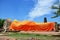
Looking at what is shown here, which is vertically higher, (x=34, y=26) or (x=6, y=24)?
(x=6, y=24)

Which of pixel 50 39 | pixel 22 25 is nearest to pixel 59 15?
pixel 50 39

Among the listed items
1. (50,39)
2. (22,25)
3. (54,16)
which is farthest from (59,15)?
(22,25)

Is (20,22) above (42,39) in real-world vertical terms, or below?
above

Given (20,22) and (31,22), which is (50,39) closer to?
(31,22)

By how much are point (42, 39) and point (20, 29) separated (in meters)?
6.81

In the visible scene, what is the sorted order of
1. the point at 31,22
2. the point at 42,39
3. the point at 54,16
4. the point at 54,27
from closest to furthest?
1. the point at 42,39
2. the point at 54,16
3. the point at 54,27
4. the point at 31,22

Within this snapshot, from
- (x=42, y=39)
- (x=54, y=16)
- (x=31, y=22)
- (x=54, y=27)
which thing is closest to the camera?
(x=42, y=39)

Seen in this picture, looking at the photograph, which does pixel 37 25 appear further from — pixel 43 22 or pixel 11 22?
pixel 11 22

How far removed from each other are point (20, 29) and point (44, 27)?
1.90m

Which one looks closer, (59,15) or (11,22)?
(59,15)

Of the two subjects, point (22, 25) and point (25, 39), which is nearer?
point (25, 39)

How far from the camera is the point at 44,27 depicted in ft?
55.8

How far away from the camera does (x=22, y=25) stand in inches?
691

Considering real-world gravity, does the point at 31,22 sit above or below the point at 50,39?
above
